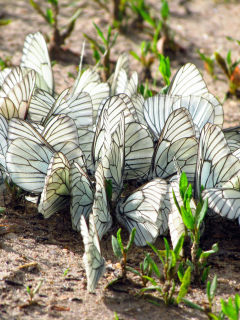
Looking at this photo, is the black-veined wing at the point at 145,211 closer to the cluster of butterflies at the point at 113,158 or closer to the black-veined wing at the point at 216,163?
the cluster of butterflies at the point at 113,158

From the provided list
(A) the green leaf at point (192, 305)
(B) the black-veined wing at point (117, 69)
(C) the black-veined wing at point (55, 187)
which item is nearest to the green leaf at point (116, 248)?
(A) the green leaf at point (192, 305)

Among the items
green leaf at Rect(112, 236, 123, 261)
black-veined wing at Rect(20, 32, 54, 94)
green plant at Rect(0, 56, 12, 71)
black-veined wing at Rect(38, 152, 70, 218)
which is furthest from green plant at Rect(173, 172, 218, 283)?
green plant at Rect(0, 56, 12, 71)

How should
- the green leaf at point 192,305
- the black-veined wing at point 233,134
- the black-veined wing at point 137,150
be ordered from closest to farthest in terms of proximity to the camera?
the green leaf at point 192,305 < the black-veined wing at point 137,150 < the black-veined wing at point 233,134

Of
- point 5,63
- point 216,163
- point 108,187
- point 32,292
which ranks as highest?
point 5,63

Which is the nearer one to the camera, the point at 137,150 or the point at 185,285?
the point at 185,285

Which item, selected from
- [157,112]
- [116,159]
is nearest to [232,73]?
[157,112]

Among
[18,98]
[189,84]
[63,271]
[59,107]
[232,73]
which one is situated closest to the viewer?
[63,271]

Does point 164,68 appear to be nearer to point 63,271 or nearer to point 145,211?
point 145,211
